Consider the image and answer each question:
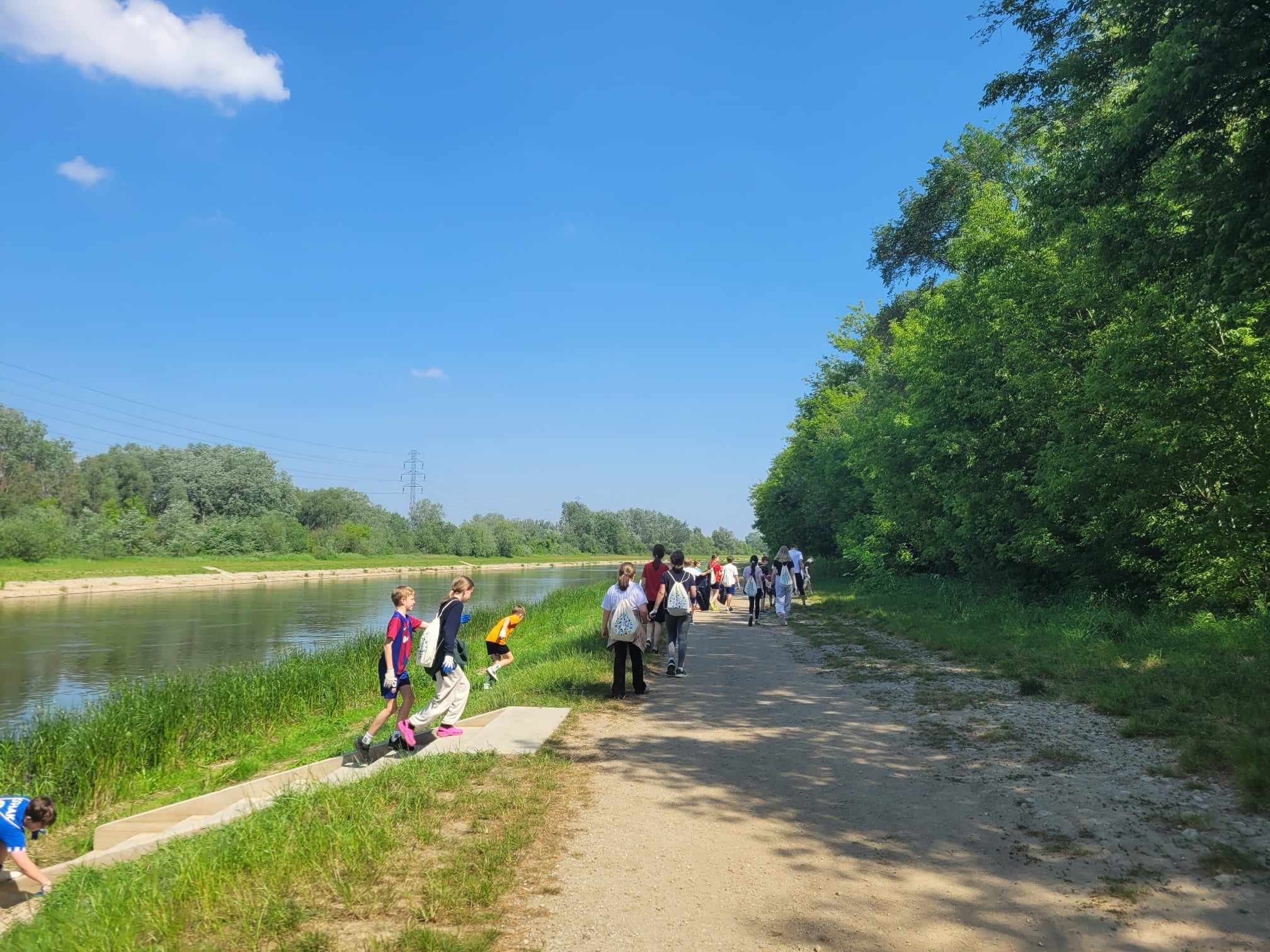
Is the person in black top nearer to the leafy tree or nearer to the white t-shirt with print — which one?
the white t-shirt with print

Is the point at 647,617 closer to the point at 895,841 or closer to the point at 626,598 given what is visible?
the point at 626,598

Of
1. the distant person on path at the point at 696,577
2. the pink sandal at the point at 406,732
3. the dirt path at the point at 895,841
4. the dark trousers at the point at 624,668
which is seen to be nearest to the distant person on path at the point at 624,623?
the dark trousers at the point at 624,668

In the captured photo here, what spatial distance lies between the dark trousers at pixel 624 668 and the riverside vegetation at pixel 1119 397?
5115 millimetres

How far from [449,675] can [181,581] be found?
5504 centimetres

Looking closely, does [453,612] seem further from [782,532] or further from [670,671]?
[782,532]

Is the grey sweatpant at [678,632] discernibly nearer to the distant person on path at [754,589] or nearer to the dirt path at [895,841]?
the dirt path at [895,841]

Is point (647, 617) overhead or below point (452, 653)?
overhead

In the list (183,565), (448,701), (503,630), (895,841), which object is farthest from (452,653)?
(183,565)

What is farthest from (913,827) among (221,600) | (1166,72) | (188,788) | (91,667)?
(221,600)

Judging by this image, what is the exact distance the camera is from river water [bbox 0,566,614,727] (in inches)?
751

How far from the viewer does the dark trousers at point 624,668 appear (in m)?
10.1

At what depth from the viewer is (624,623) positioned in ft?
32.3

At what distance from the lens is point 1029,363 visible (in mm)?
15164

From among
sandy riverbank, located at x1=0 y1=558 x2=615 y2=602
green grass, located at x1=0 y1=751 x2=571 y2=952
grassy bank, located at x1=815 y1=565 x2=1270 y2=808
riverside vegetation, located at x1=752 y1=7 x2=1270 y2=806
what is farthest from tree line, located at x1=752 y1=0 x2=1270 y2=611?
sandy riverbank, located at x1=0 y1=558 x2=615 y2=602
